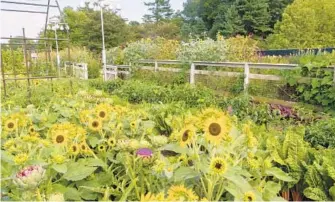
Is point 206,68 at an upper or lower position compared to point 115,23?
lower

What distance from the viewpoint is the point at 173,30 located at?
3055 centimetres

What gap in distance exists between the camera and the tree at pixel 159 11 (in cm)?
3666

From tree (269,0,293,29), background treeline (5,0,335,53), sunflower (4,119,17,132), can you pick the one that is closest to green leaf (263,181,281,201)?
sunflower (4,119,17,132)

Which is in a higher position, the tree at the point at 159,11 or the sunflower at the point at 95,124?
the tree at the point at 159,11

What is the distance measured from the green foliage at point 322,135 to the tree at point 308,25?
18459 millimetres

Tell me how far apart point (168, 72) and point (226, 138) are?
25.2ft

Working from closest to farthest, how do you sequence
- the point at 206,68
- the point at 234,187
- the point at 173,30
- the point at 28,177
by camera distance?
the point at 28,177
the point at 234,187
the point at 206,68
the point at 173,30

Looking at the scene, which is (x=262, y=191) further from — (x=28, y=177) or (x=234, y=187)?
(x=28, y=177)

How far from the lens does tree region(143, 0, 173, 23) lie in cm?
3666

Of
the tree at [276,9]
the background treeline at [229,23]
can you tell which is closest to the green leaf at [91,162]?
the background treeline at [229,23]

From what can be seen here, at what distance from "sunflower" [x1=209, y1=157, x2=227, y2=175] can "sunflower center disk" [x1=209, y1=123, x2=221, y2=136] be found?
4.0 inches

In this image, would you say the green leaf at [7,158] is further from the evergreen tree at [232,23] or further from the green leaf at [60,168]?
the evergreen tree at [232,23]

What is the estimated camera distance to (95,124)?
49.9 inches

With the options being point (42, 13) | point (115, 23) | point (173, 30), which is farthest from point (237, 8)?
point (42, 13)
